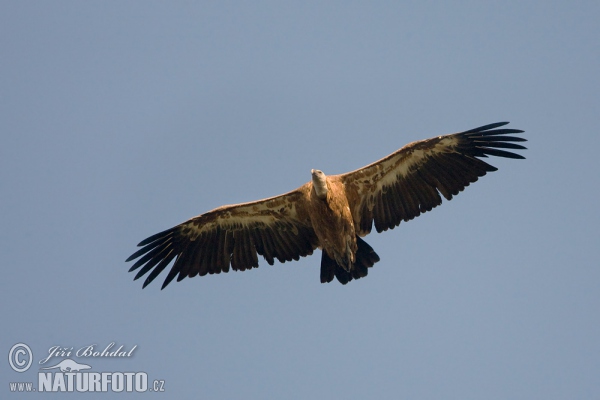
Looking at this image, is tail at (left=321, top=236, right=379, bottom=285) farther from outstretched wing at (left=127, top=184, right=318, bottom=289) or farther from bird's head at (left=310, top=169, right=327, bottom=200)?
bird's head at (left=310, top=169, right=327, bottom=200)

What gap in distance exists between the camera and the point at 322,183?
1402 cm

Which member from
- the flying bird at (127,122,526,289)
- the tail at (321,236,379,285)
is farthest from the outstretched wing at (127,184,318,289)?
the tail at (321,236,379,285)

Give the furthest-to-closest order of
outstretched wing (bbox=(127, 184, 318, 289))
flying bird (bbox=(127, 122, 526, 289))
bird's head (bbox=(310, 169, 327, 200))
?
outstretched wing (bbox=(127, 184, 318, 289)) → flying bird (bbox=(127, 122, 526, 289)) → bird's head (bbox=(310, 169, 327, 200))

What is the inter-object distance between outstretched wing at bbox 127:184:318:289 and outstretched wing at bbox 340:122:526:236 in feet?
3.25

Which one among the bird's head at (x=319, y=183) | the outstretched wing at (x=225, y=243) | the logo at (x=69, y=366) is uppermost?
the bird's head at (x=319, y=183)

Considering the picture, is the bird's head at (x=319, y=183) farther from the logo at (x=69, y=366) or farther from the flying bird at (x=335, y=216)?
the logo at (x=69, y=366)

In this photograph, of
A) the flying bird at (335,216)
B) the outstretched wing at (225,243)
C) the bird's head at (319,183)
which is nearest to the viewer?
the bird's head at (319,183)

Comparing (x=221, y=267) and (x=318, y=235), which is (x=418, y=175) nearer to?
(x=318, y=235)

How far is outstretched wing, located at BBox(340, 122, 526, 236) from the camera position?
1466 cm

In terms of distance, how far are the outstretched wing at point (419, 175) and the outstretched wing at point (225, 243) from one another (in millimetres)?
990

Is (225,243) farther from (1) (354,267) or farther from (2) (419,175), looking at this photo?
(2) (419,175)

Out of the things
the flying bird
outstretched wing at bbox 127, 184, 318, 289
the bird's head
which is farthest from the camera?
outstretched wing at bbox 127, 184, 318, 289

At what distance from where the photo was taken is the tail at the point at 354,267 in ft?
47.9

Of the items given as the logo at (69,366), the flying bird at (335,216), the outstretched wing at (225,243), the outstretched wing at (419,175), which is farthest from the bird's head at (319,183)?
the logo at (69,366)
